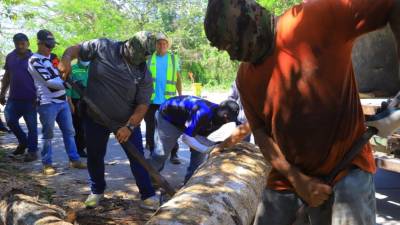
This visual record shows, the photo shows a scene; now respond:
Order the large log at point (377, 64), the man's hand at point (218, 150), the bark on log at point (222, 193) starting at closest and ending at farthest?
the bark on log at point (222, 193) < the man's hand at point (218, 150) < the large log at point (377, 64)

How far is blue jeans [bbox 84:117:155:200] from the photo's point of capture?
4.86 meters

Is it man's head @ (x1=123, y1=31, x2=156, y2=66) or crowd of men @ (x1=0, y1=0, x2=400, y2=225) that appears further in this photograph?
man's head @ (x1=123, y1=31, x2=156, y2=66)

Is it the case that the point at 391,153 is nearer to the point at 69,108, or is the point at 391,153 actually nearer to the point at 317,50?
the point at 317,50

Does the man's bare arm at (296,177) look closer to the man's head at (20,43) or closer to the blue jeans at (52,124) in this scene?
the blue jeans at (52,124)

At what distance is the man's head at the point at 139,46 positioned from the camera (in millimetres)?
4570

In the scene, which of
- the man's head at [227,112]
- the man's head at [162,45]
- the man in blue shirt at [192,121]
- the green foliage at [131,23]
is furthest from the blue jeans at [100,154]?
the green foliage at [131,23]

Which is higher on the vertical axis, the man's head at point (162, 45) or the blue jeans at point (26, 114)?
the man's head at point (162, 45)

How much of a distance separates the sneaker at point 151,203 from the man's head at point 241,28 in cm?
311

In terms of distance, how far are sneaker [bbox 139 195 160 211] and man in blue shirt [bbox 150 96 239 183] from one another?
1.43 feet

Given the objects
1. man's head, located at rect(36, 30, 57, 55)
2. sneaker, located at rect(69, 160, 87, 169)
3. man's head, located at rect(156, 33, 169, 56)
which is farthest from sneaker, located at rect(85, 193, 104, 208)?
man's head, located at rect(156, 33, 169, 56)

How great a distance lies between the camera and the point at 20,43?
7.35 m

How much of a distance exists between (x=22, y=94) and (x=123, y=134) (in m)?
3.35

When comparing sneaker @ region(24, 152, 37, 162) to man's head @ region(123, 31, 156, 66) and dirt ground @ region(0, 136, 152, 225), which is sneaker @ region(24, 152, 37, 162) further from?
man's head @ region(123, 31, 156, 66)

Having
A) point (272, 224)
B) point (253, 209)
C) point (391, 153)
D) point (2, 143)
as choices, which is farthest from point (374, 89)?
point (2, 143)
